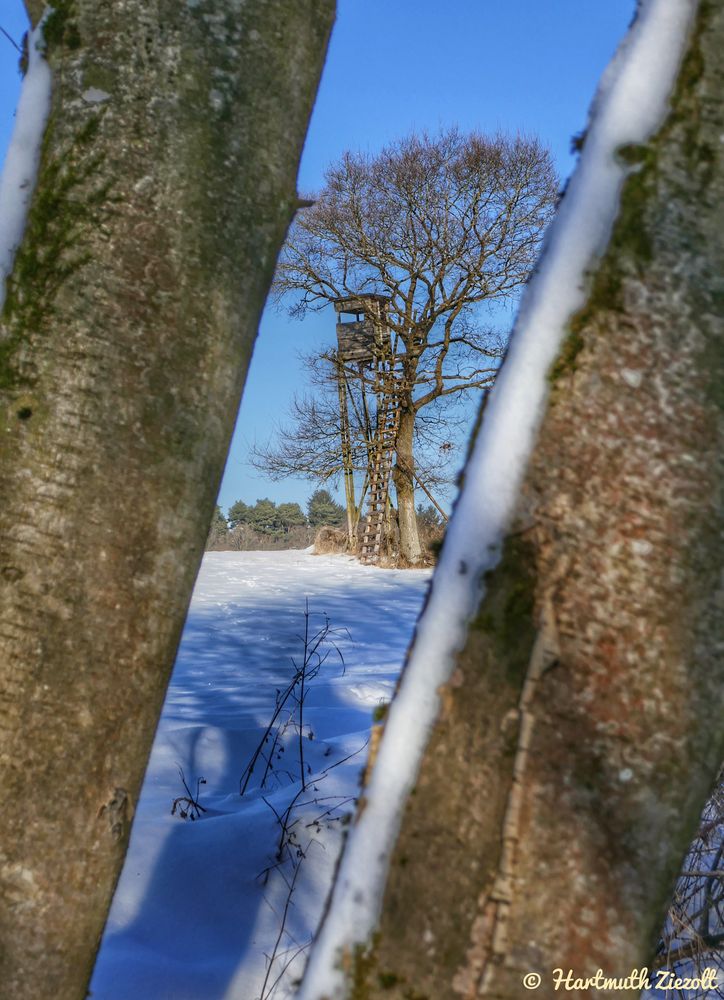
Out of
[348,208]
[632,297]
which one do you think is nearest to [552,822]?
[632,297]

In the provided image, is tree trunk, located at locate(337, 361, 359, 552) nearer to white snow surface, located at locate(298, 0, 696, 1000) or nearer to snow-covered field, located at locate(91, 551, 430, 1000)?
snow-covered field, located at locate(91, 551, 430, 1000)

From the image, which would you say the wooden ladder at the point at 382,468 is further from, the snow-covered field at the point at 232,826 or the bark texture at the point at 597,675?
the bark texture at the point at 597,675

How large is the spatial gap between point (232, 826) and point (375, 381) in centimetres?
1406

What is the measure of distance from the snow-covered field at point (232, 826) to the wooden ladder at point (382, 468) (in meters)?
8.99

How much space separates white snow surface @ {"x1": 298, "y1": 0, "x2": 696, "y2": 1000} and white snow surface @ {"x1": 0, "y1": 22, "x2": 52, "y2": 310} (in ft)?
3.26

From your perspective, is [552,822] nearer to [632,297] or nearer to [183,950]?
[632,297]

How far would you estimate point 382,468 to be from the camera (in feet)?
55.1

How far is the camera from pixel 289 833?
3.01 m

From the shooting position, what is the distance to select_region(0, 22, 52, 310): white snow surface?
146 centimetres

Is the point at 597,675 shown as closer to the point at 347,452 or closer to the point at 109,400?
the point at 109,400

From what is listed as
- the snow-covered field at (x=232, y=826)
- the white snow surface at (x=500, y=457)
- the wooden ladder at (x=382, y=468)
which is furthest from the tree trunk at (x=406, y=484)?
the white snow surface at (x=500, y=457)

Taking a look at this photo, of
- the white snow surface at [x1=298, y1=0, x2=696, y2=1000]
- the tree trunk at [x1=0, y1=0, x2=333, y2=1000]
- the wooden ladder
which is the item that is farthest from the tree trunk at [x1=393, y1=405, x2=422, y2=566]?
the white snow surface at [x1=298, y1=0, x2=696, y2=1000]

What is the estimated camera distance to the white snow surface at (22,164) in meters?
1.46

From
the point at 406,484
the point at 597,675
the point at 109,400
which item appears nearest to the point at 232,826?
the point at 109,400
